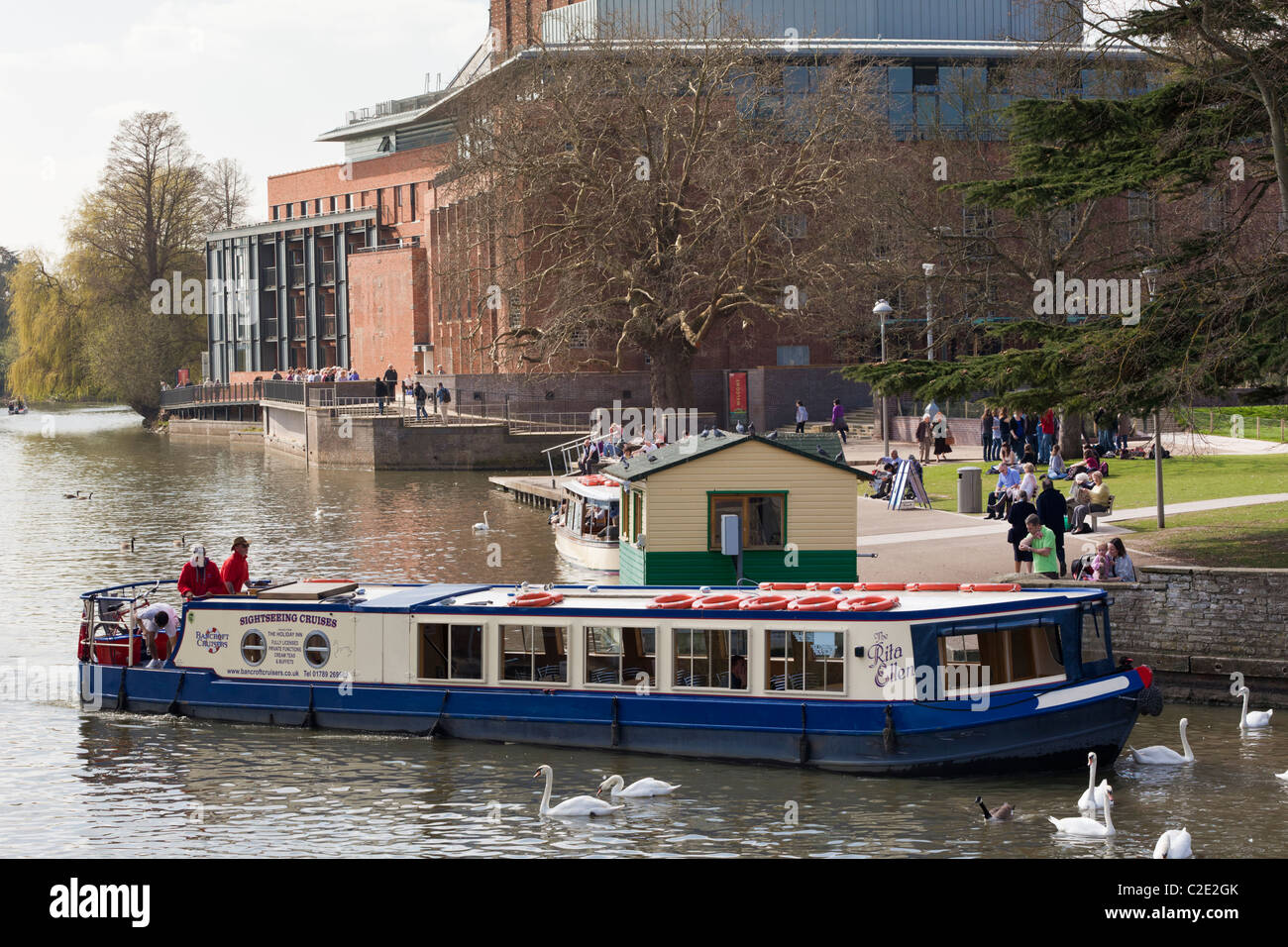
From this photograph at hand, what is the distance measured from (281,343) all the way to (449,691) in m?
98.9

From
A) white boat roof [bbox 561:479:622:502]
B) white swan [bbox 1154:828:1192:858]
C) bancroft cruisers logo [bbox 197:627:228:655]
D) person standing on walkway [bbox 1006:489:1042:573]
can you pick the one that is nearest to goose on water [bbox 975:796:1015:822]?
white swan [bbox 1154:828:1192:858]

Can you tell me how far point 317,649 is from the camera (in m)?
22.9

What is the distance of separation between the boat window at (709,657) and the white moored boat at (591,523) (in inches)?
590

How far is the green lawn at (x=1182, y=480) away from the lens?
37.0 meters

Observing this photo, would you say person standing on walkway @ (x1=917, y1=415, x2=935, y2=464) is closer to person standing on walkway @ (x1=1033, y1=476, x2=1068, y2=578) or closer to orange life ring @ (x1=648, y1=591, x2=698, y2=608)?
person standing on walkway @ (x1=1033, y1=476, x2=1068, y2=578)

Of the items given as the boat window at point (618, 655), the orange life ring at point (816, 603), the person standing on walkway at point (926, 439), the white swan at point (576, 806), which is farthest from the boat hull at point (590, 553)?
the white swan at point (576, 806)

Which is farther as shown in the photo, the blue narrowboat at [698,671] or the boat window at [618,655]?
the boat window at [618,655]

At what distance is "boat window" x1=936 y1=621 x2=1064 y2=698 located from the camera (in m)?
19.8

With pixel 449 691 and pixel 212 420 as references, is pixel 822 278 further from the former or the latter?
pixel 212 420

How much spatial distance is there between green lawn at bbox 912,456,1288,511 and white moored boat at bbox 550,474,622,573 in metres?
9.18

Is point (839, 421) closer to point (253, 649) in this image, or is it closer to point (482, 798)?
point (253, 649)

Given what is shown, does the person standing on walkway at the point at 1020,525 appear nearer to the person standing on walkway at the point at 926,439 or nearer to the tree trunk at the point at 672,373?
the person standing on walkway at the point at 926,439

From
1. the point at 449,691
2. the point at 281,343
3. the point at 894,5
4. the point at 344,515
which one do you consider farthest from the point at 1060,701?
the point at 281,343

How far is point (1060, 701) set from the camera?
19.5m
